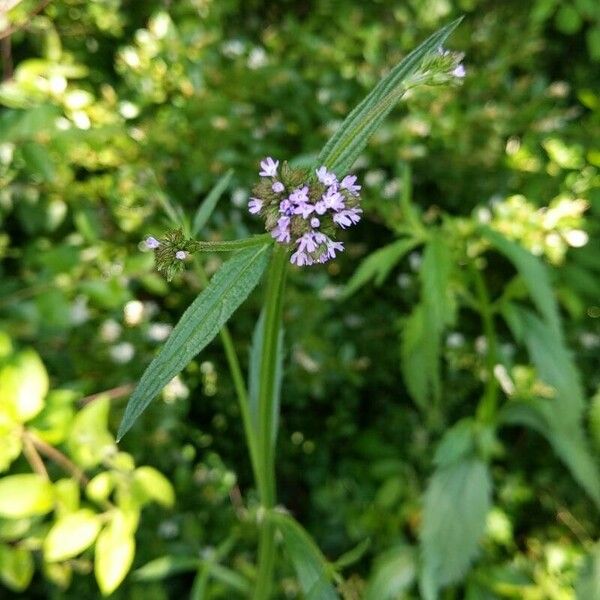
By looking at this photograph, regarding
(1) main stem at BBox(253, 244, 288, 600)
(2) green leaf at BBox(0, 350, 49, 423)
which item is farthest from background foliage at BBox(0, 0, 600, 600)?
(1) main stem at BBox(253, 244, 288, 600)

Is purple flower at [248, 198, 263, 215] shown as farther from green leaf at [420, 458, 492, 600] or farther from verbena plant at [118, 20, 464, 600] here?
green leaf at [420, 458, 492, 600]

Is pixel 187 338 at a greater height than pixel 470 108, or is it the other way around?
pixel 187 338

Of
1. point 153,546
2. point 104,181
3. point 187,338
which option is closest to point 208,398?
point 153,546

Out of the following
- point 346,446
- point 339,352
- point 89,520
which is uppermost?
point 89,520

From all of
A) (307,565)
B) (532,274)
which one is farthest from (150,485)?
(532,274)

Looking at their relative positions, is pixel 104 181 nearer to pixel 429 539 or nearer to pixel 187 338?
pixel 429 539
